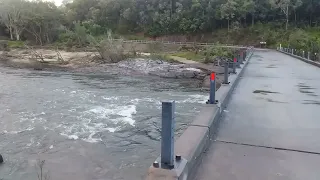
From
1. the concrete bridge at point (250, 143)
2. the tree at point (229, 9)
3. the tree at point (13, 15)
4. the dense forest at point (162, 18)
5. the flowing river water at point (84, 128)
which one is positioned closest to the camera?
the concrete bridge at point (250, 143)

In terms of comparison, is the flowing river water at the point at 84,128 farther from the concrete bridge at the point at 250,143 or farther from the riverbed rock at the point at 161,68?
the riverbed rock at the point at 161,68

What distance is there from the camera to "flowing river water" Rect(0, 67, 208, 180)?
931 cm

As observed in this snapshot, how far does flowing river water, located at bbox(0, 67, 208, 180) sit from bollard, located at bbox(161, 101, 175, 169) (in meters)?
4.66

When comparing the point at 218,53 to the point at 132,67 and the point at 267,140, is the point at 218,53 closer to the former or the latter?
the point at 132,67

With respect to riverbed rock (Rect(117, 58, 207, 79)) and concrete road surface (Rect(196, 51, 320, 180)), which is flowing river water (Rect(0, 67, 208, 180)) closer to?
concrete road surface (Rect(196, 51, 320, 180))

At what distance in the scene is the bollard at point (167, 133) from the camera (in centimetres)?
402

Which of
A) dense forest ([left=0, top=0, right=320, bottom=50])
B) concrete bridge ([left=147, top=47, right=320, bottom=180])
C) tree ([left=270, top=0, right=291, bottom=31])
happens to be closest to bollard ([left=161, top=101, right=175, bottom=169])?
concrete bridge ([left=147, top=47, right=320, bottom=180])

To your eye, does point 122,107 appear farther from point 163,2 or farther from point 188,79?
point 163,2

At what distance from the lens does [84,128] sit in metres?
12.9

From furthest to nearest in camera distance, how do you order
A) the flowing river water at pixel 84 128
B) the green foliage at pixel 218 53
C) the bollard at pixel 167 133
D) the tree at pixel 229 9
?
the tree at pixel 229 9
the green foliage at pixel 218 53
the flowing river water at pixel 84 128
the bollard at pixel 167 133

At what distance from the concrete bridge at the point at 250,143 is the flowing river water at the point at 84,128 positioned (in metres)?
3.03

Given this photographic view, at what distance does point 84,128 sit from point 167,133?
9.36 m

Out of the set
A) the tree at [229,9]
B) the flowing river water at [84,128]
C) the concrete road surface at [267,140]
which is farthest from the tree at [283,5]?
the concrete road surface at [267,140]

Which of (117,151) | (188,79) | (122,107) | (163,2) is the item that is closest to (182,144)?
(117,151)
